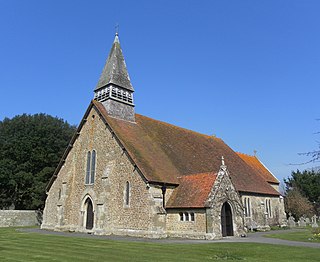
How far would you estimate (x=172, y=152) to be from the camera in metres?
28.7

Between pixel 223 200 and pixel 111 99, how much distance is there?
14.5 m

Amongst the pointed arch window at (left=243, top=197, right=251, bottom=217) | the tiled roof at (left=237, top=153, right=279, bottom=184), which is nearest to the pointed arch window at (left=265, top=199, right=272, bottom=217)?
the pointed arch window at (left=243, top=197, right=251, bottom=217)

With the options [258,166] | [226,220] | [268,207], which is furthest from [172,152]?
[258,166]

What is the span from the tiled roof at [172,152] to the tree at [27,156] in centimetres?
1989

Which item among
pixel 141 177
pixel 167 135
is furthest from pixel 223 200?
pixel 167 135

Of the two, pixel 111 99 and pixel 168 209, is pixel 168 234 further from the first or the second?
pixel 111 99

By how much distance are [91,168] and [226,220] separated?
44.0 feet

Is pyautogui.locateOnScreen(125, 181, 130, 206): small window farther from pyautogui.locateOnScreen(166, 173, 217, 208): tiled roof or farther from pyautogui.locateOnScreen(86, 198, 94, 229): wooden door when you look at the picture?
pyautogui.locateOnScreen(86, 198, 94, 229): wooden door

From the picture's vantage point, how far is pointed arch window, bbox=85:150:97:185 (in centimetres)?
→ 2836

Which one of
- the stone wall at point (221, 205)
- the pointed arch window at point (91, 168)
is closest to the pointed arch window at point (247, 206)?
the stone wall at point (221, 205)

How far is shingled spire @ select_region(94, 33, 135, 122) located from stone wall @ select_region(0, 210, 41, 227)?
64.6 ft

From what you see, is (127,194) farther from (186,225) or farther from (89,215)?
(89,215)

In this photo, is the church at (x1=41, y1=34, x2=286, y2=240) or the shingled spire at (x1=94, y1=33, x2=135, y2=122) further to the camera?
the shingled spire at (x1=94, y1=33, x2=135, y2=122)

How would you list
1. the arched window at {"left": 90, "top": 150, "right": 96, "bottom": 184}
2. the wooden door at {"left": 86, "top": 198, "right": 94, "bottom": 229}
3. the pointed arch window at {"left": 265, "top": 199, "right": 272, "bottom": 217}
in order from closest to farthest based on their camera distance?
the wooden door at {"left": 86, "top": 198, "right": 94, "bottom": 229}, the arched window at {"left": 90, "top": 150, "right": 96, "bottom": 184}, the pointed arch window at {"left": 265, "top": 199, "right": 272, "bottom": 217}
